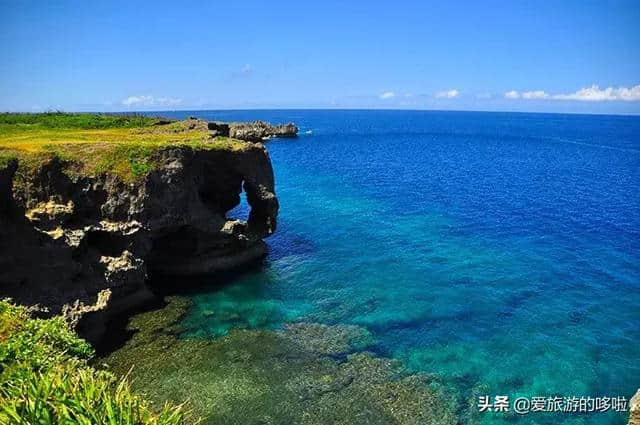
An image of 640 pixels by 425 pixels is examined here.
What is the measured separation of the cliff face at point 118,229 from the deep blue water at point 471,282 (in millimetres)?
4850

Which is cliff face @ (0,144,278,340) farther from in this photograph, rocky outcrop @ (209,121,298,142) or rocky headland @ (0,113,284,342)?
rocky outcrop @ (209,121,298,142)

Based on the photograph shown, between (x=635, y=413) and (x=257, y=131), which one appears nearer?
(x=635, y=413)

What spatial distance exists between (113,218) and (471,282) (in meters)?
29.5

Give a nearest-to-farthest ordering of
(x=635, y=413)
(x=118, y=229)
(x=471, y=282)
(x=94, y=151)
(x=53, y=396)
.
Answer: (x=635, y=413) → (x=53, y=396) → (x=118, y=229) → (x=94, y=151) → (x=471, y=282)

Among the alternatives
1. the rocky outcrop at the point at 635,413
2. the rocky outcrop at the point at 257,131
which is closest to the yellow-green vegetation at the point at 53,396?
the rocky outcrop at the point at 635,413

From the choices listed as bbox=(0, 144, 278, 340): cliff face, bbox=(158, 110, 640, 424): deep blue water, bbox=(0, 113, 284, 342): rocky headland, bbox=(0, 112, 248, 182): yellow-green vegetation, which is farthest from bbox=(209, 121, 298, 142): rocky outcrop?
bbox=(0, 112, 248, 182): yellow-green vegetation

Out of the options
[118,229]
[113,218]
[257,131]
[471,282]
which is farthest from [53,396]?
[257,131]

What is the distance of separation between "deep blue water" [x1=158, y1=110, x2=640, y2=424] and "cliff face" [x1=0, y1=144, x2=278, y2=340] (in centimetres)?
485

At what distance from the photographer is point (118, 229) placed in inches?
1347

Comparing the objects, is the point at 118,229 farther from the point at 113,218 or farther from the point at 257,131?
the point at 257,131

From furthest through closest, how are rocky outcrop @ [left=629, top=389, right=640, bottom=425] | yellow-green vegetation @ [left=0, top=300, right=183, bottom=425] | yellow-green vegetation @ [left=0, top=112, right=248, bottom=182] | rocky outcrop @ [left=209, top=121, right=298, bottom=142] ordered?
rocky outcrop @ [left=209, top=121, right=298, bottom=142]
yellow-green vegetation @ [left=0, top=112, right=248, bottom=182]
rocky outcrop @ [left=629, top=389, right=640, bottom=425]
yellow-green vegetation @ [left=0, top=300, right=183, bottom=425]

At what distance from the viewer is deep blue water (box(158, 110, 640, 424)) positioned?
29.2 m

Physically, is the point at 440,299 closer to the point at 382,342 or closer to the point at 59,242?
the point at 382,342

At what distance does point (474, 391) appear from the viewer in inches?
1037
